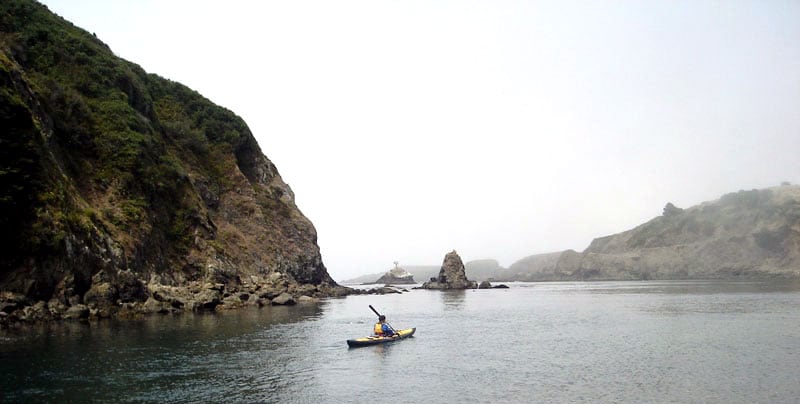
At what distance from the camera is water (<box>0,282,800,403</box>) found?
1159 inches

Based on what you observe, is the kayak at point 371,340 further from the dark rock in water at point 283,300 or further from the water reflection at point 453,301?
the dark rock in water at point 283,300

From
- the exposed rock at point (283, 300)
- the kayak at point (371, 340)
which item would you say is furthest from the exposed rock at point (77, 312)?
the exposed rock at point (283, 300)

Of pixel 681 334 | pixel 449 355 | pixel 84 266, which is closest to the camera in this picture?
pixel 449 355

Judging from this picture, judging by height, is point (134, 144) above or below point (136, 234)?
above

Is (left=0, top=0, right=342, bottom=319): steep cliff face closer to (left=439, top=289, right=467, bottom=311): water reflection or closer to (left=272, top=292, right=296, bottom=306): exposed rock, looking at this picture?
(left=272, top=292, right=296, bottom=306): exposed rock

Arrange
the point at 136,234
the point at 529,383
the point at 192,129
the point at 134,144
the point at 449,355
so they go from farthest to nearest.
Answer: the point at 192,129 < the point at 134,144 < the point at 136,234 < the point at 449,355 < the point at 529,383

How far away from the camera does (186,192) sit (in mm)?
97000

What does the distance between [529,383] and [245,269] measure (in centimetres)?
7826

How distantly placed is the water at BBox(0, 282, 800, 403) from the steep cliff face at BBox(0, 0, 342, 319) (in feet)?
29.3

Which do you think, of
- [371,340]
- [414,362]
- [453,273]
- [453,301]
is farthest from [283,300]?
[453,273]

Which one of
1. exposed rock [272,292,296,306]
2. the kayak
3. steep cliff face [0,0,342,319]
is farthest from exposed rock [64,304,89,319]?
exposed rock [272,292,296,306]

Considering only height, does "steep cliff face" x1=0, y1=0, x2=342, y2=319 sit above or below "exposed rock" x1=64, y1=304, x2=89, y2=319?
above

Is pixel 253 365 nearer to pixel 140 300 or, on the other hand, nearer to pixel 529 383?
pixel 529 383

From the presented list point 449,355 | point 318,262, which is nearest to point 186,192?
point 318,262
